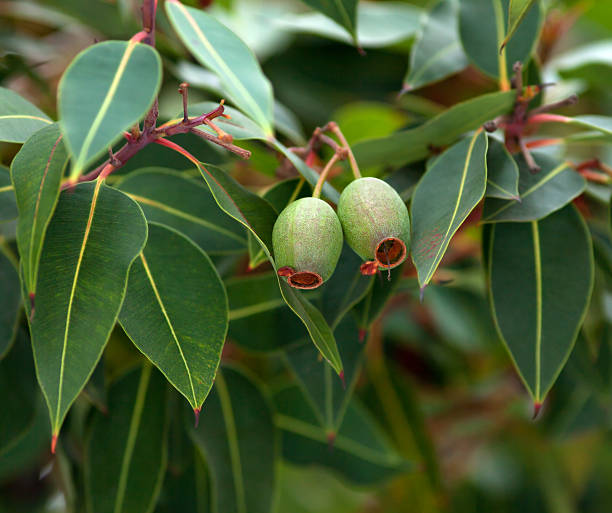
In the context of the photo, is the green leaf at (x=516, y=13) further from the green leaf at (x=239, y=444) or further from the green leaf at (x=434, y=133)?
the green leaf at (x=239, y=444)

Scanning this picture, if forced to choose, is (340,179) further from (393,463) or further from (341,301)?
(393,463)

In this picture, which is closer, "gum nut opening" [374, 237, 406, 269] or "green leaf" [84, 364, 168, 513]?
"gum nut opening" [374, 237, 406, 269]

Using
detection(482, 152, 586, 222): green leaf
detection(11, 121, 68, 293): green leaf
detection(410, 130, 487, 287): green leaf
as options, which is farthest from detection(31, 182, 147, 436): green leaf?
detection(482, 152, 586, 222): green leaf

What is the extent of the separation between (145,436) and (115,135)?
51 centimetres

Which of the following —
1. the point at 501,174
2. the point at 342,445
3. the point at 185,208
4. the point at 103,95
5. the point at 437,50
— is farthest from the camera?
the point at 342,445

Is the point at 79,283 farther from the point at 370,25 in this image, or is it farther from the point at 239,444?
the point at 370,25

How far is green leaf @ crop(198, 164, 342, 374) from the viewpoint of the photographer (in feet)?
1.75

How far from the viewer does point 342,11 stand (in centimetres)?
69

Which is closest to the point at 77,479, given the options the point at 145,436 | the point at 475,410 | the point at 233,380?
the point at 145,436

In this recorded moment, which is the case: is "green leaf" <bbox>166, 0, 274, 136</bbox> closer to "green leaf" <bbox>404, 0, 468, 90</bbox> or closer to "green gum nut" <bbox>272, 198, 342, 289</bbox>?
"green gum nut" <bbox>272, 198, 342, 289</bbox>

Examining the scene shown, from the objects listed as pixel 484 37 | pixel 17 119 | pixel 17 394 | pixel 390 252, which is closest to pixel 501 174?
pixel 390 252

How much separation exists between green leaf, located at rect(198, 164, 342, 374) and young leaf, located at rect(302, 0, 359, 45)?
240 mm

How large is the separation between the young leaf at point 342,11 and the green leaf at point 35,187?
344 millimetres

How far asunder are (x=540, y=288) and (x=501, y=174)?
0.45ft
